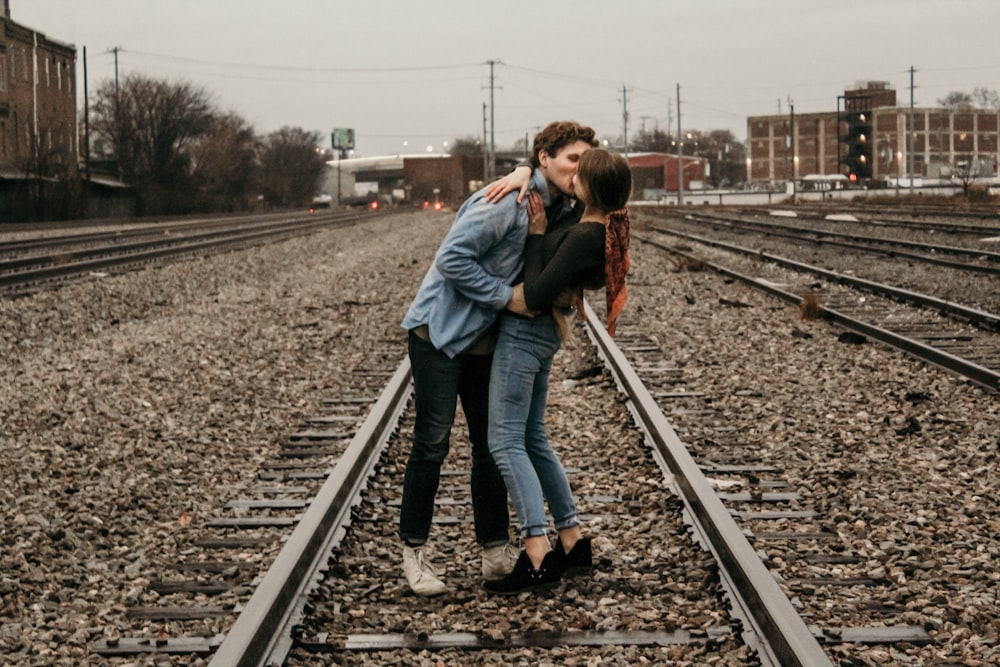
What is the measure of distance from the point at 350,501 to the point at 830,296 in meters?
11.8

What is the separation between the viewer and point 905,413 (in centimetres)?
848

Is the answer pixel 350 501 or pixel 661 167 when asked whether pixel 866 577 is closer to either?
pixel 350 501

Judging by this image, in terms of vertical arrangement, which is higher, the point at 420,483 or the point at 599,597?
the point at 420,483

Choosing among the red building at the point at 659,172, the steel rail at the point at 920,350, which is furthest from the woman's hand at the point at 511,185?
the red building at the point at 659,172

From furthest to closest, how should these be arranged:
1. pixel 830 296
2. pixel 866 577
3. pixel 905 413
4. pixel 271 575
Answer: pixel 830 296 → pixel 905 413 → pixel 866 577 → pixel 271 575

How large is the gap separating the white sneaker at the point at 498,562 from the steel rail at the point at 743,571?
844mm

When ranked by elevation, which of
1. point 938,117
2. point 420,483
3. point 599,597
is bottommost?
point 599,597

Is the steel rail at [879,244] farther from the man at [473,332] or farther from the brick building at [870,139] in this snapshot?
the brick building at [870,139]

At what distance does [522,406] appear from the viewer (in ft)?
15.3

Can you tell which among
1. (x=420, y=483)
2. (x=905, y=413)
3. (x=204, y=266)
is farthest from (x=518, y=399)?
(x=204, y=266)

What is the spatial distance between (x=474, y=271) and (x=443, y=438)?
Result: 2.49 ft

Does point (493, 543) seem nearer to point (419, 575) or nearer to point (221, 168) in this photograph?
point (419, 575)

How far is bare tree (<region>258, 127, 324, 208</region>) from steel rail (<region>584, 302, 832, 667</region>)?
91.6 metres

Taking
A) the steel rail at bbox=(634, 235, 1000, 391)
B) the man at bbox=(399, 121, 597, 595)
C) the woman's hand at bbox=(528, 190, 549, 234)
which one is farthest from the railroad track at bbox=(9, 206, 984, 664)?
the steel rail at bbox=(634, 235, 1000, 391)
